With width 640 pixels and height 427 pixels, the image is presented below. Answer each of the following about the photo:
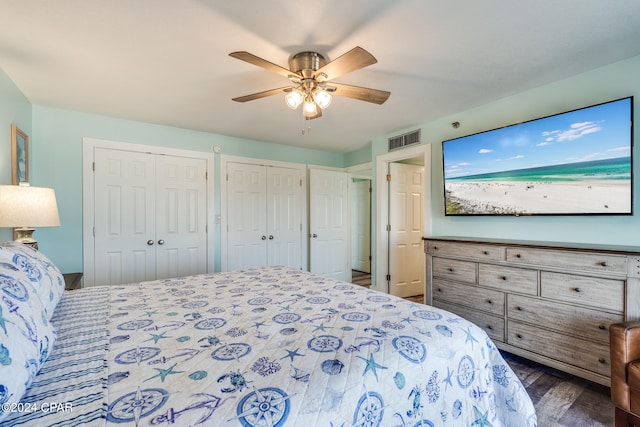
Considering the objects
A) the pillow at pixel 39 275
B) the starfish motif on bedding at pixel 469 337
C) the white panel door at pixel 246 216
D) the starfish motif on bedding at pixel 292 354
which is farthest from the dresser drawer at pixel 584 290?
the white panel door at pixel 246 216

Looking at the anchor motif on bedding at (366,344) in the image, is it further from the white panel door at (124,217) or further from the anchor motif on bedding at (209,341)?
the white panel door at (124,217)

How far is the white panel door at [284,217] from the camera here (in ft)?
13.9

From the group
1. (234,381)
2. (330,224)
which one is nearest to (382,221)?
(330,224)

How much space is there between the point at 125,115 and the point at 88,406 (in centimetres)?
328

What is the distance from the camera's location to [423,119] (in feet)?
10.8

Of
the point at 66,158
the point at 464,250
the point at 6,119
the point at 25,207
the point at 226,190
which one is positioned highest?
the point at 6,119

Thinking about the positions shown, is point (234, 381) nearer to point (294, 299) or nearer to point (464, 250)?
point (294, 299)

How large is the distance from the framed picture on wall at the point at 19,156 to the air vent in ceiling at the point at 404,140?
3767 mm

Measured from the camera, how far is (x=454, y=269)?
2725 millimetres

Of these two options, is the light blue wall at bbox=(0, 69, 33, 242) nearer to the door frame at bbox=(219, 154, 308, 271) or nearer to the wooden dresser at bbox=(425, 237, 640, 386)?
the door frame at bbox=(219, 154, 308, 271)

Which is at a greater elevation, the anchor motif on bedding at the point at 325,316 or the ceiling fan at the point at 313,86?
the ceiling fan at the point at 313,86

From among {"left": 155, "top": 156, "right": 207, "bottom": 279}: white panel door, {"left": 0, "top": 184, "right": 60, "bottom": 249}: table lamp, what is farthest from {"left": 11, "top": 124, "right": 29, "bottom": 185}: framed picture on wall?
{"left": 155, "top": 156, "right": 207, "bottom": 279}: white panel door

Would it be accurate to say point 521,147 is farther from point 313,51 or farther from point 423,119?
point 313,51

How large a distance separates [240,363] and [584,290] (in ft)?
7.61
